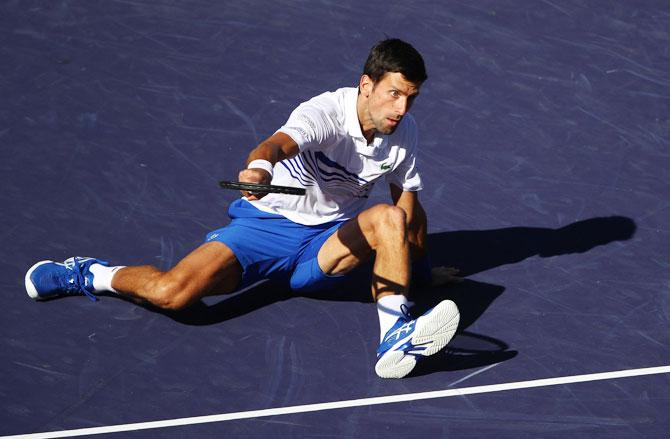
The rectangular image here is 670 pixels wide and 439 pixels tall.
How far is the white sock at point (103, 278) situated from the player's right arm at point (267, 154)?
1352 mm

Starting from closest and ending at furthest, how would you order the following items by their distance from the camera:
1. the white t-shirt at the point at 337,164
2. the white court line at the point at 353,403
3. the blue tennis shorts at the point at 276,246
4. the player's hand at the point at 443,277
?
the white court line at the point at 353,403 → the white t-shirt at the point at 337,164 → the blue tennis shorts at the point at 276,246 → the player's hand at the point at 443,277

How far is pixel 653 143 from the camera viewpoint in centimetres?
941

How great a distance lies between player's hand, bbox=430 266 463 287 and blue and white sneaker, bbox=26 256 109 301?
2084 mm

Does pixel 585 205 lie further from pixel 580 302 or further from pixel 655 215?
pixel 580 302

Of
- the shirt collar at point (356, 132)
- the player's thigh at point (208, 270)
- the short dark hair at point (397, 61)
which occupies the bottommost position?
the player's thigh at point (208, 270)

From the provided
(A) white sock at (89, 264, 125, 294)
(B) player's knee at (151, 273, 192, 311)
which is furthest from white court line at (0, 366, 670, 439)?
(A) white sock at (89, 264, 125, 294)

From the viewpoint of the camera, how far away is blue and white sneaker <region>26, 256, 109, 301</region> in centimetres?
763

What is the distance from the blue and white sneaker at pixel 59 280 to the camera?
301 inches

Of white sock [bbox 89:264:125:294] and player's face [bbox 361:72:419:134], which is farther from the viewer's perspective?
white sock [bbox 89:264:125:294]

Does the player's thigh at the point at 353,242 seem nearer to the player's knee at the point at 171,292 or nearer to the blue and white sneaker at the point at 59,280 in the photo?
the player's knee at the point at 171,292

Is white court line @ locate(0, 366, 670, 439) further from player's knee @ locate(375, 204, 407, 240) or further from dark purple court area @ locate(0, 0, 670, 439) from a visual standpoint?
player's knee @ locate(375, 204, 407, 240)

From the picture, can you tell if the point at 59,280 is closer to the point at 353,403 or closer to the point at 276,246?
the point at 276,246

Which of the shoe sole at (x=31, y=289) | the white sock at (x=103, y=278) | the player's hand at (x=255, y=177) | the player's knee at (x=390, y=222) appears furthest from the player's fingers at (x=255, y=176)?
the shoe sole at (x=31, y=289)

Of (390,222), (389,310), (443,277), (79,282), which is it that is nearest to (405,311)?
(389,310)
